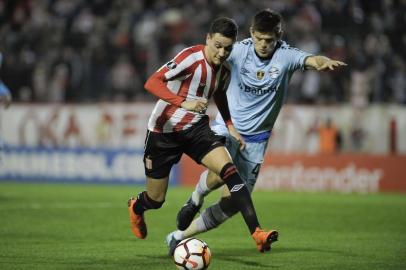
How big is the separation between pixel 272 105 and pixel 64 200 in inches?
304

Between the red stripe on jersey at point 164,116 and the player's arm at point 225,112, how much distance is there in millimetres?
561

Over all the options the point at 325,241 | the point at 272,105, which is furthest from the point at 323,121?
the point at 272,105

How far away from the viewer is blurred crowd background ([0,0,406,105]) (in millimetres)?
19234

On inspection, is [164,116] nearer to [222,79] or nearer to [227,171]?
[222,79]

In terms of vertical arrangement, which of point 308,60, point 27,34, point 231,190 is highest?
point 308,60

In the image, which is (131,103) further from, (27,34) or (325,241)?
(325,241)

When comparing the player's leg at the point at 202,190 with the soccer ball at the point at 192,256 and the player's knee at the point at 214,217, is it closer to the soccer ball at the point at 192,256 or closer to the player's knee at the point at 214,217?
the player's knee at the point at 214,217

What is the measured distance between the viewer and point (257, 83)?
8.61 m

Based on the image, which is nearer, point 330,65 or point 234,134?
point 330,65

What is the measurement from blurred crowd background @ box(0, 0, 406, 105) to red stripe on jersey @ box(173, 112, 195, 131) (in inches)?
448

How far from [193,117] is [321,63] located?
1320mm

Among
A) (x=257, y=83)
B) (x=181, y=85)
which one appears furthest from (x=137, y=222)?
(x=257, y=83)

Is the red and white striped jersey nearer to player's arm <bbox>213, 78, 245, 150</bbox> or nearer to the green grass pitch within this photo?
player's arm <bbox>213, 78, 245, 150</bbox>

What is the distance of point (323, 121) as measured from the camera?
19.4m
